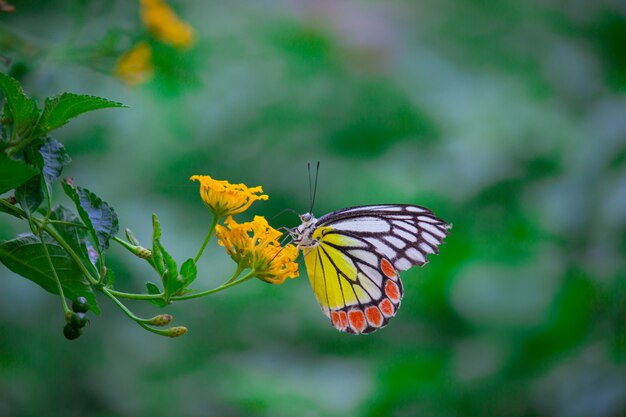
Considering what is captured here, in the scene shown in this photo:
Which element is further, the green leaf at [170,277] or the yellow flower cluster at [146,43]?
the yellow flower cluster at [146,43]

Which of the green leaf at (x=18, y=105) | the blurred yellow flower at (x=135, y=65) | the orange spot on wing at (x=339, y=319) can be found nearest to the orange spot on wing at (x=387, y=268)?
the orange spot on wing at (x=339, y=319)

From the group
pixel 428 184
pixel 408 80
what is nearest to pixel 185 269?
pixel 428 184

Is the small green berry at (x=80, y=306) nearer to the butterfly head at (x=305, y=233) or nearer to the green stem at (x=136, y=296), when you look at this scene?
the green stem at (x=136, y=296)

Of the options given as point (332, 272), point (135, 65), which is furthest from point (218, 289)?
point (135, 65)

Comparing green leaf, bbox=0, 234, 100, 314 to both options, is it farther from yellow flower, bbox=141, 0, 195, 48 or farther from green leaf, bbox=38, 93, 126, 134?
yellow flower, bbox=141, 0, 195, 48

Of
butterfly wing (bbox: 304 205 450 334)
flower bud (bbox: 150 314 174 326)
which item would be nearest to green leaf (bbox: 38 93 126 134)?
flower bud (bbox: 150 314 174 326)

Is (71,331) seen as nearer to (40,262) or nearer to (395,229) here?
(40,262)

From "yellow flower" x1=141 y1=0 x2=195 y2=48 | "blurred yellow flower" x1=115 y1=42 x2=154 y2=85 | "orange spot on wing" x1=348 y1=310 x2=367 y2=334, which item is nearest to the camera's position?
"orange spot on wing" x1=348 y1=310 x2=367 y2=334
